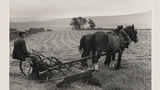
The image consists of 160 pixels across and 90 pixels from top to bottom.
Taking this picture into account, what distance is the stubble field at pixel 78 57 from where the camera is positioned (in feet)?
8.66

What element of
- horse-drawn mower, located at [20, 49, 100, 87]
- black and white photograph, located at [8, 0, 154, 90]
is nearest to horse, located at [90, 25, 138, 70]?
black and white photograph, located at [8, 0, 154, 90]

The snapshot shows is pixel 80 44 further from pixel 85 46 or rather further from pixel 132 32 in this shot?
pixel 132 32

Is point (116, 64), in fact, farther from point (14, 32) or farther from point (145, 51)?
point (14, 32)

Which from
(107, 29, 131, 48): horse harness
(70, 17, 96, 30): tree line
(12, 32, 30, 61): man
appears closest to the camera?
(12, 32, 30, 61): man

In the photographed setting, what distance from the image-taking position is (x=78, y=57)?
277 cm

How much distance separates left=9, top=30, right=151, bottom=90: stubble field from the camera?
264 cm

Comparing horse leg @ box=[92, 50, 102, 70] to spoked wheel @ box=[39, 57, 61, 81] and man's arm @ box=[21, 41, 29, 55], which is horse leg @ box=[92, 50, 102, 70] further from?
man's arm @ box=[21, 41, 29, 55]

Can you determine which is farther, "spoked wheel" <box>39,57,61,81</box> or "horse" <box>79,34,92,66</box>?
"horse" <box>79,34,92,66</box>

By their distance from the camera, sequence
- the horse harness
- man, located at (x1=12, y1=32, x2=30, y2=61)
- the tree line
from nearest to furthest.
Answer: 1. man, located at (x1=12, y1=32, x2=30, y2=61)
2. the tree line
3. the horse harness

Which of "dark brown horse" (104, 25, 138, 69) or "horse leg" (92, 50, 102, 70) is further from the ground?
"dark brown horse" (104, 25, 138, 69)

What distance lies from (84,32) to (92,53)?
0.70 feet

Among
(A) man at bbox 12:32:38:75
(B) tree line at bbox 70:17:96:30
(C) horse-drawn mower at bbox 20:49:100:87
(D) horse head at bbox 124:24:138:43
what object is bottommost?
(C) horse-drawn mower at bbox 20:49:100:87

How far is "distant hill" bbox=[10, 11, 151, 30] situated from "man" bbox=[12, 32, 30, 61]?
0.09m

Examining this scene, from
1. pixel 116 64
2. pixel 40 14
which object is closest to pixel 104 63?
pixel 116 64
